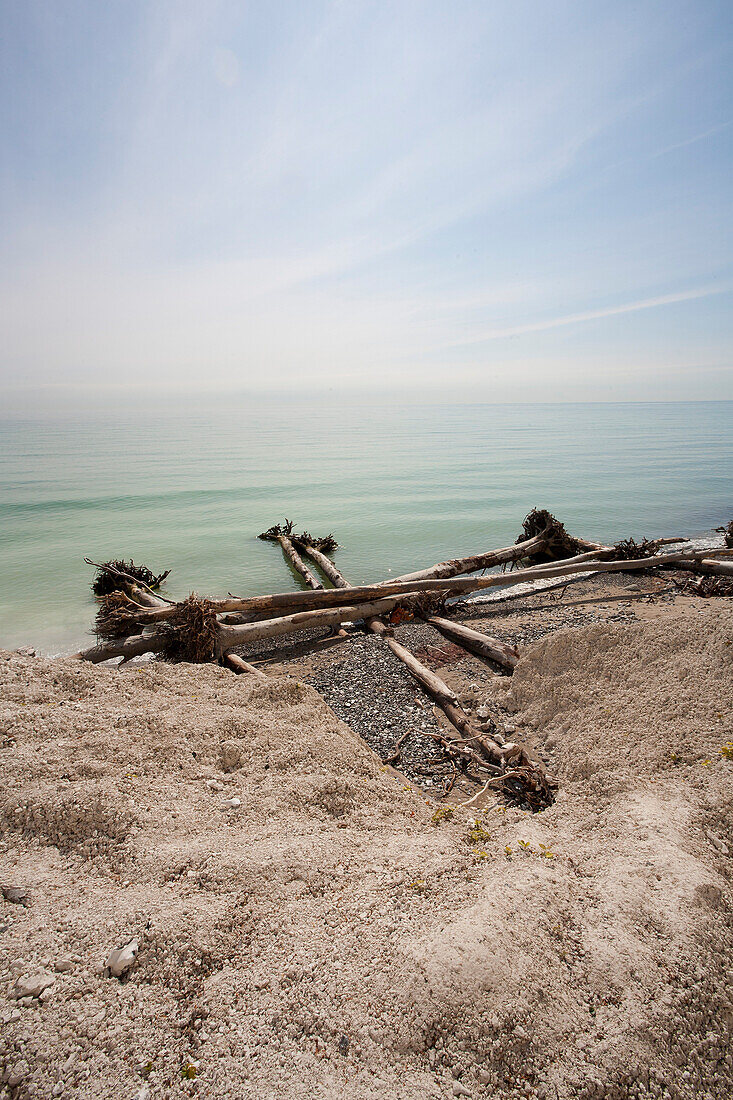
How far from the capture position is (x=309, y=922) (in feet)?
10.6

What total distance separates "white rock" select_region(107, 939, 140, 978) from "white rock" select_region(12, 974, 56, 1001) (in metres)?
0.28

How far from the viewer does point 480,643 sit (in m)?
8.60

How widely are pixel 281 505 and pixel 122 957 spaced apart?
26.1 metres

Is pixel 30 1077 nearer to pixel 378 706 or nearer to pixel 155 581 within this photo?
pixel 378 706

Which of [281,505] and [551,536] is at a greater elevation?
[281,505]

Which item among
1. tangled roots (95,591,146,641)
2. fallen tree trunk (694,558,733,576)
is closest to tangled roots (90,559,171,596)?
tangled roots (95,591,146,641)

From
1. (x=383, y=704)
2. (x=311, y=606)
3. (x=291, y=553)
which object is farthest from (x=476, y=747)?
(x=291, y=553)

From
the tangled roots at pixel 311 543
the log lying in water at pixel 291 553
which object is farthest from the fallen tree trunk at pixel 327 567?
the log lying in water at pixel 291 553

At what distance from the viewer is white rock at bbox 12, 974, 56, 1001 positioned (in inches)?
104

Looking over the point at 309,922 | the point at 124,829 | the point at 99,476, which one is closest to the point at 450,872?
the point at 309,922

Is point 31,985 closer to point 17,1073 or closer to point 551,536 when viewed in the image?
point 17,1073

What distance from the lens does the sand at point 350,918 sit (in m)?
2.47

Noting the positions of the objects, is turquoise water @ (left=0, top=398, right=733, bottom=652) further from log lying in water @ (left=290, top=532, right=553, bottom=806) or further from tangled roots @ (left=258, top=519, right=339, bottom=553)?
log lying in water @ (left=290, top=532, right=553, bottom=806)

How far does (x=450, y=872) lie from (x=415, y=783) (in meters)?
1.93
